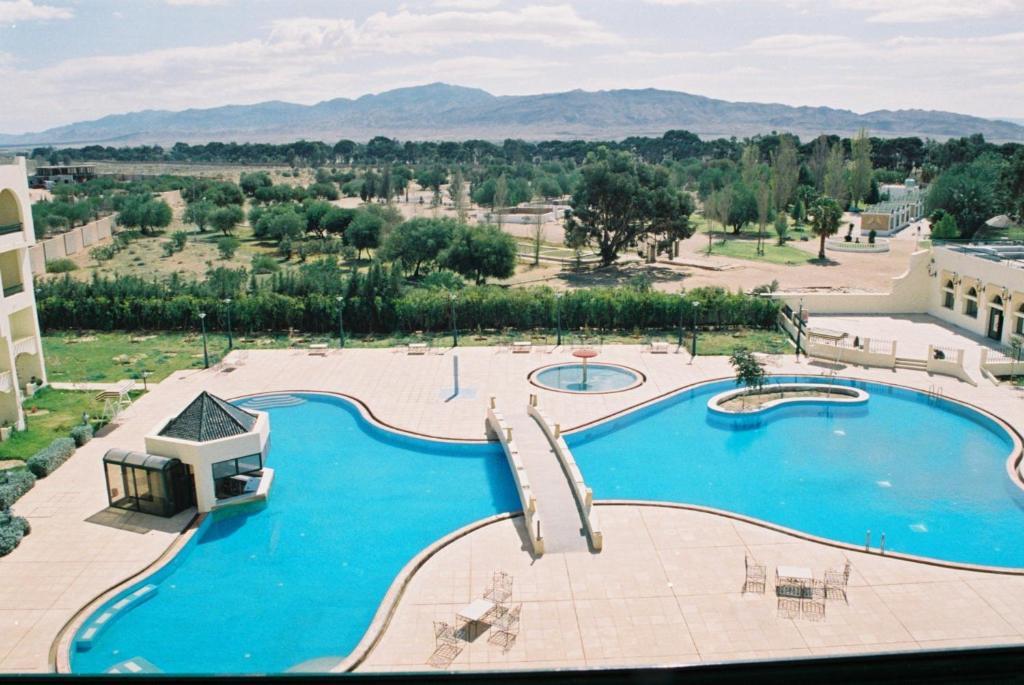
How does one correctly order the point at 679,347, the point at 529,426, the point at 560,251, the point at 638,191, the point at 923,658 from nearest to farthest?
the point at 923,658, the point at 529,426, the point at 679,347, the point at 638,191, the point at 560,251

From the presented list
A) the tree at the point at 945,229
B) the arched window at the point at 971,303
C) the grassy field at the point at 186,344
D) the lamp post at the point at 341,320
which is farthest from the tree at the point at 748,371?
the tree at the point at 945,229

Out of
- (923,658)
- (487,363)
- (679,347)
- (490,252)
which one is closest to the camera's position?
(923,658)

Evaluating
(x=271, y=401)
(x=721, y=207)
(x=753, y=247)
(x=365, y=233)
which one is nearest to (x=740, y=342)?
(x=271, y=401)

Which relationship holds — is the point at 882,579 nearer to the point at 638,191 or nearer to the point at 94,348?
the point at 94,348

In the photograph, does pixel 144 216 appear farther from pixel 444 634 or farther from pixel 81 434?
pixel 444 634

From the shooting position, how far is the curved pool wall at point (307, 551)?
13.7m

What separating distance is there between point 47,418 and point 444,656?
649 inches

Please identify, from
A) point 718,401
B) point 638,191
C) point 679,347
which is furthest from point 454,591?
point 638,191

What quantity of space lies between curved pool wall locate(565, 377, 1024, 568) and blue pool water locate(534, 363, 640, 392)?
2.13 metres

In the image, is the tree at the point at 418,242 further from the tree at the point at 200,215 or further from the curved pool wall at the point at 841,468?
the tree at the point at 200,215

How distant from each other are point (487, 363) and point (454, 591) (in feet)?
47.9

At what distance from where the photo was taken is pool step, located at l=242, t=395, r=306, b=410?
2542cm

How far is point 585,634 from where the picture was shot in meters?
13.2

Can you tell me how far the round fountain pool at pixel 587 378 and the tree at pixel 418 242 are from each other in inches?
610
